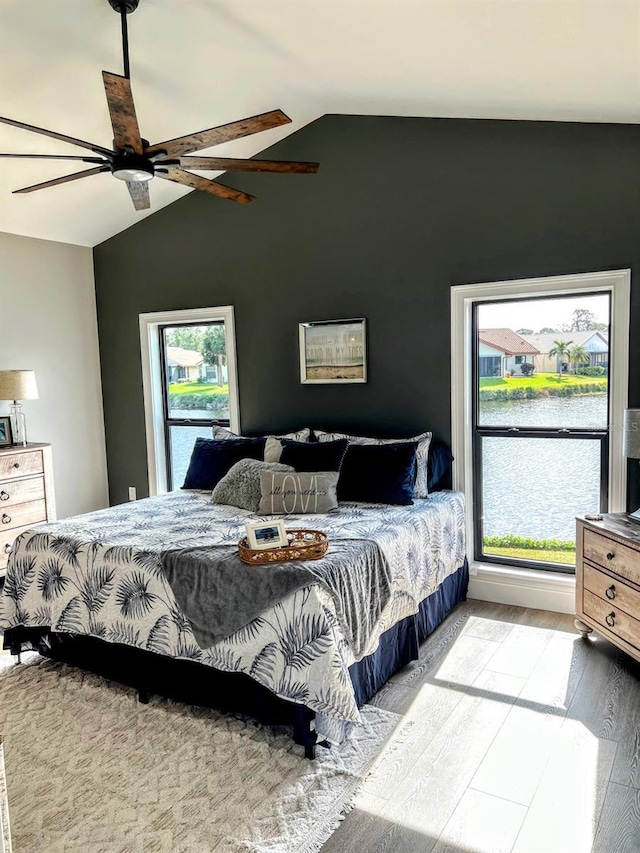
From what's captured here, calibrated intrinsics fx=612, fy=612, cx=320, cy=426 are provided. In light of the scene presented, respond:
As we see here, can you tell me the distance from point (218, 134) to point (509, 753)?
9.05 feet

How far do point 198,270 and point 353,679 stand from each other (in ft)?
11.6

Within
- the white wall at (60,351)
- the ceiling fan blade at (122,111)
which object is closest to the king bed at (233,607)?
the ceiling fan blade at (122,111)

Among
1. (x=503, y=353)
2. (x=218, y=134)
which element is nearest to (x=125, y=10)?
(x=218, y=134)

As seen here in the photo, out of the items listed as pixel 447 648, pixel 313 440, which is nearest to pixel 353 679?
pixel 447 648

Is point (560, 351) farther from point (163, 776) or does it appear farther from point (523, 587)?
point (163, 776)

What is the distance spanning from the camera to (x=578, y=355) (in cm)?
366

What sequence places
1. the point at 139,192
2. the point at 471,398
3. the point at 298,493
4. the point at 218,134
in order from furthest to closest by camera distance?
the point at 471,398 < the point at 298,493 < the point at 139,192 < the point at 218,134

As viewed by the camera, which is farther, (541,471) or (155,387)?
(155,387)

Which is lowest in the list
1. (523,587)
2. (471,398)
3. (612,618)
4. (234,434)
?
(523,587)

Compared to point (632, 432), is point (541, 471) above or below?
below

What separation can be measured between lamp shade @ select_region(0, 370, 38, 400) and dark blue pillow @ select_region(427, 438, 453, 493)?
2.99 m

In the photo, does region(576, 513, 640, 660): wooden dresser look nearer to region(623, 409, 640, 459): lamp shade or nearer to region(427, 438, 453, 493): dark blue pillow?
region(623, 409, 640, 459): lamp shade

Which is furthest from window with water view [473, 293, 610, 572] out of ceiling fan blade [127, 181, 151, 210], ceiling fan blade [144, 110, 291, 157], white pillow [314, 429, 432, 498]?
ceiling fan blade [127, 181, 151, 210]

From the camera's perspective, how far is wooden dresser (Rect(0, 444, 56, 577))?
4.39 metres
